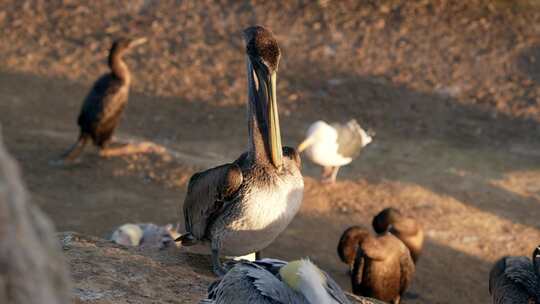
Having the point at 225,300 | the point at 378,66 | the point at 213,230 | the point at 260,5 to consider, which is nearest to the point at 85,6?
the point at 260,5

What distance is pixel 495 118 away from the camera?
12.4m

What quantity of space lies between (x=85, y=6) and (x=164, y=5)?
141 centimetres

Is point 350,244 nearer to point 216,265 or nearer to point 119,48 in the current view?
point 216,265

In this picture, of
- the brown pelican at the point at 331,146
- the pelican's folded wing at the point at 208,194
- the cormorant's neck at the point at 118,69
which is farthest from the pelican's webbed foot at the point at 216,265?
the cormorant's neck at the point at 118,69

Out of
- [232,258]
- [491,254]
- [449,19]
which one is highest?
[449,19]

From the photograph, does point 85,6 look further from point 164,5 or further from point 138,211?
point 138,211

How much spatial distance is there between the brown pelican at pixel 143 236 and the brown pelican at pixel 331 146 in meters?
2.78

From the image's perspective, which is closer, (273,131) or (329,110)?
(273,131)

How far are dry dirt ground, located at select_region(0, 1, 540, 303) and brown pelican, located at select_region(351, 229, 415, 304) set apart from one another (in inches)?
25.6

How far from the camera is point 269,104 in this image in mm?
5574

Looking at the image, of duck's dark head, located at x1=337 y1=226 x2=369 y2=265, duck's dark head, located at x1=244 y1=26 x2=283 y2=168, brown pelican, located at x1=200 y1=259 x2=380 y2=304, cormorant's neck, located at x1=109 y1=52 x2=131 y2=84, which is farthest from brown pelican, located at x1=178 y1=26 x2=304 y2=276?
cormorant's neck, located at x1=109 y1=52 x2=131 y2=84

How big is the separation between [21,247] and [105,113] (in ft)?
30.1

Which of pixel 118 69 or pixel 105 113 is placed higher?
pixel 118 69

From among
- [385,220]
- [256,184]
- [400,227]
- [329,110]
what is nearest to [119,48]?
[329,110]
